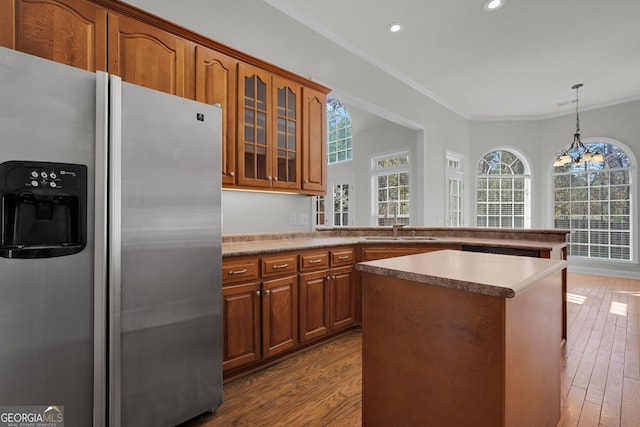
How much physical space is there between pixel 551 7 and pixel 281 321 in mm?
3990

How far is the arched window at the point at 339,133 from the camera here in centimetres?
727

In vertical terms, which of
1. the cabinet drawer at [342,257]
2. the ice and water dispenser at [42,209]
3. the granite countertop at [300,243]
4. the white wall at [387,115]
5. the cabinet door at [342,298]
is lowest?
the cabinet door at [342,298]

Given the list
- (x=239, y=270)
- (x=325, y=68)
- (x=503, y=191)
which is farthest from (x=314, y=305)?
(x=503, y=191)

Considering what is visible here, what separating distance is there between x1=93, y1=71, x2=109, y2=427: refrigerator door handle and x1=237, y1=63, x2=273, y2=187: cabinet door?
3.79ft

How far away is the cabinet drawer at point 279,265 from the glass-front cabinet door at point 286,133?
72 centimetres

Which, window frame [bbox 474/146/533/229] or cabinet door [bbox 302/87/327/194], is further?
window frame [bbox 474/146/533/229]

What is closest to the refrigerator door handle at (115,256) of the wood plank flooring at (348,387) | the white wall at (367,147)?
the wood plank flooring at (348,387)

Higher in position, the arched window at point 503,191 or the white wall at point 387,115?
the white wall at point 387,115

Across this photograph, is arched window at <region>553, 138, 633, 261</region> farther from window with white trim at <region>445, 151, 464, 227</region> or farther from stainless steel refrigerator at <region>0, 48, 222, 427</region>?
stainless steel refrigerator at <region>0, 48, 222, 427</region>

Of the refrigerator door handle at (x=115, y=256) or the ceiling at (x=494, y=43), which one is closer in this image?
the refrigerator door handle at (x=115, y=256)

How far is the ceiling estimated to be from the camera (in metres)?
3.16

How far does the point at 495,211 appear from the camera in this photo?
6.78 m

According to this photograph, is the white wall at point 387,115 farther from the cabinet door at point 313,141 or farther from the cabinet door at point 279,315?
the cabinet door at point 279,315

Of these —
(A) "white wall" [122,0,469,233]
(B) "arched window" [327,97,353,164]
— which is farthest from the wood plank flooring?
(B) "arched window" [327,97,353,164]
